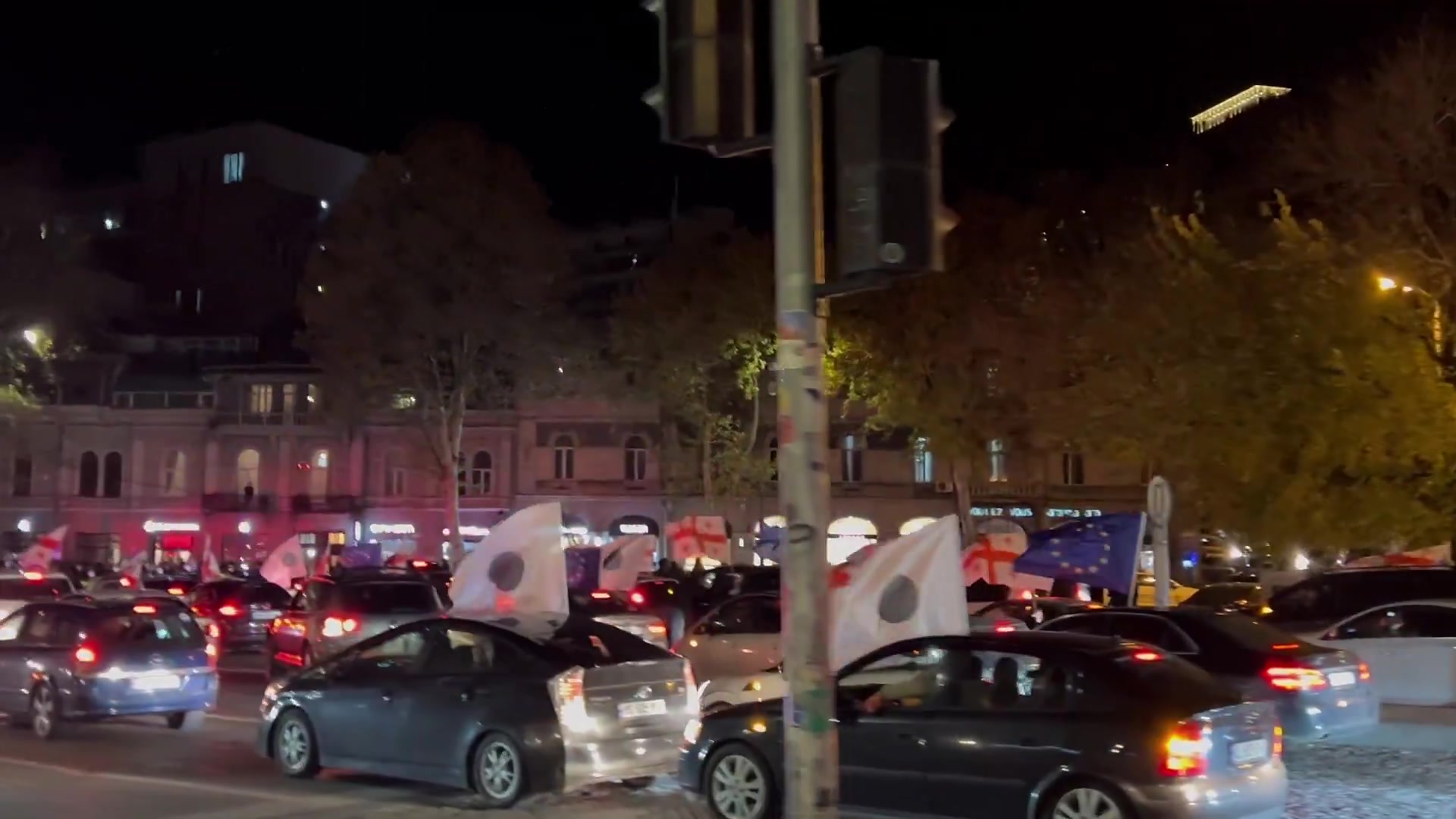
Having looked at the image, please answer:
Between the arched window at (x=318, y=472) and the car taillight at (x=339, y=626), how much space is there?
45.3m

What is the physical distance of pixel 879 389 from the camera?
1569 inches

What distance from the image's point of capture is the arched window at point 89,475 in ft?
213

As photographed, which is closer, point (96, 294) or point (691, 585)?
point (691, 585)

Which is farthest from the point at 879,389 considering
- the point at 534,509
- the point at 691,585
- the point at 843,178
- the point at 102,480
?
the point at 102,480

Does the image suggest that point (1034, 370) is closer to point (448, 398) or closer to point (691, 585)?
point (691, 585)

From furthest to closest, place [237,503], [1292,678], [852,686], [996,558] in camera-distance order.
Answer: [237,503], [996,558], [1292,678], [852,686]

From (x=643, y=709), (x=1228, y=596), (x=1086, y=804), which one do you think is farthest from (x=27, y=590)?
(x=1086, y=804)

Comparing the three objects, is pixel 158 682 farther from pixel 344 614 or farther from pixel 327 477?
→ pixel 327 477

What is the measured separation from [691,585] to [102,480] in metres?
43.6

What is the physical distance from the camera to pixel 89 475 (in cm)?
6519

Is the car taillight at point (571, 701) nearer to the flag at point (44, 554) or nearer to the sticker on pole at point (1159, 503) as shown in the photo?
the sticker on pole at point (1159, 503)

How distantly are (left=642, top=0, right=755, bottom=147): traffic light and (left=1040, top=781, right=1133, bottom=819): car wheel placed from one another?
16.9 feet

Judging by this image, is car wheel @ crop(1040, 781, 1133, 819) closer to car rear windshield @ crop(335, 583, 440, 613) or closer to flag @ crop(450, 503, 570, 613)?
flag @ crop(450, 503, 570, 613)

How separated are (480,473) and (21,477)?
20.2 m
